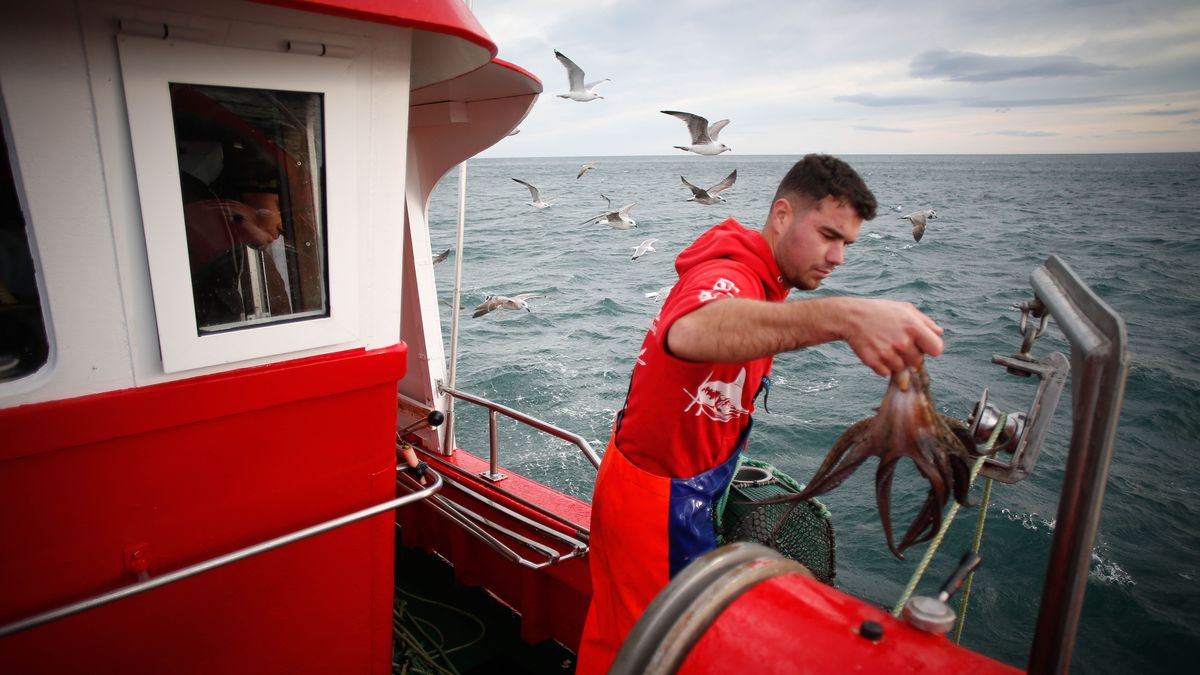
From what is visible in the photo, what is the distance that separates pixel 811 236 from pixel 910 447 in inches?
33.9

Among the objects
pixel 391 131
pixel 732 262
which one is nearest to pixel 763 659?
pixel 732 262

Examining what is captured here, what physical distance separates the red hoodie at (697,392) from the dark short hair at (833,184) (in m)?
0.21

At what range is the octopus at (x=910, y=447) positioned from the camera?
1426 millimetres

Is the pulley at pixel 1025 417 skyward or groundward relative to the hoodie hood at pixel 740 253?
groundward

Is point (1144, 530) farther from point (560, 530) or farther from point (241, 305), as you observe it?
point (241, 305)

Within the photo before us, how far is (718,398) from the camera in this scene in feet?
6.97

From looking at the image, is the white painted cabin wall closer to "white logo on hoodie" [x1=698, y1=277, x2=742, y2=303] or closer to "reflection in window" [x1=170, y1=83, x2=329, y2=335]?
"reflection in window" [x1=170, y1=83, x2=329, y2=335]

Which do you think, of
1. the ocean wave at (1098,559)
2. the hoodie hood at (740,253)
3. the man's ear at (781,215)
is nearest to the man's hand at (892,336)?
the hoodie hood at (740,253)

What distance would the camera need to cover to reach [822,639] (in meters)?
1.28

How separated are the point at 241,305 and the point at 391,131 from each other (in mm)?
791

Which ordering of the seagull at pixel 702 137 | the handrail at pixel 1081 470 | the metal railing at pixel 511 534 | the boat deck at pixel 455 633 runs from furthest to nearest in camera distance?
the seagull at pixel 702 137
the boat deck at pixel 455 633
the metal railing at pixel 511 534
the handrail at pixel 1081 470

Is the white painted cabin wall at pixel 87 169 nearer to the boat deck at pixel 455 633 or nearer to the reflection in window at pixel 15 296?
the reflection in window at pixel 15 296

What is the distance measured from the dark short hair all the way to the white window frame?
1.50m

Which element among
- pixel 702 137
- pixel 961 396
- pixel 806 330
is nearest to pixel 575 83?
pixel 702 137
